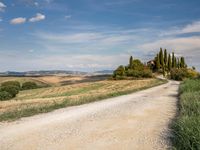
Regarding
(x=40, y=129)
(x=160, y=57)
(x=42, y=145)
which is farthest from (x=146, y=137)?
(x=160, y=57)

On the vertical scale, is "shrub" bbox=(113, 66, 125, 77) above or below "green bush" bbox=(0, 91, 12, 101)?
above

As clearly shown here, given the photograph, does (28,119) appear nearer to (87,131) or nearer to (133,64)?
(87,131)

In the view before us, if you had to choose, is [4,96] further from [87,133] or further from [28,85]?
[87,133]

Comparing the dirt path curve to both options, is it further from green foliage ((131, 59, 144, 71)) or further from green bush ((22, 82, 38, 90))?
green foliage ((131, 59, 144, 71))

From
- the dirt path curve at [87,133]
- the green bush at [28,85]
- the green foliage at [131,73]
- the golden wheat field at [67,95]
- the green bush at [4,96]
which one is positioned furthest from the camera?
the green foliage at [131,73]

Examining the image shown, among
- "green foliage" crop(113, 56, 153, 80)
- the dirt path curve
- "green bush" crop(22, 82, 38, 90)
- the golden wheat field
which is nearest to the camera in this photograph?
the dirt path curve

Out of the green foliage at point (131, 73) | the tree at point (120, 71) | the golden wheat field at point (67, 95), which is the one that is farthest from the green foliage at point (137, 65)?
the golden wheat field at point (67, 95)

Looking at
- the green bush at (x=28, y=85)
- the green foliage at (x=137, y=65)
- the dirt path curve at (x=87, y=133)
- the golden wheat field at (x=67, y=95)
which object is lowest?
the green bush at (x=28, y=85)

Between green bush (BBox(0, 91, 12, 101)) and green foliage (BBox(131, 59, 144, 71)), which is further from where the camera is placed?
green foliage (BBox(131, 59, 144, 71))

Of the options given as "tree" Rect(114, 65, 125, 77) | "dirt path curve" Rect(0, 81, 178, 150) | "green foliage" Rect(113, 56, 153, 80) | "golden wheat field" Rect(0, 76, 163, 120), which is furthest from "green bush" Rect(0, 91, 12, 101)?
"tree" Rect(114, 65, 125, 77)

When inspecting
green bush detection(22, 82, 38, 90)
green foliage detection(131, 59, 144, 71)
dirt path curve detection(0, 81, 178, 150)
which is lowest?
green bush detection(22, 82, 38, 90)

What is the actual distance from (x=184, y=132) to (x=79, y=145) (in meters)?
2.69

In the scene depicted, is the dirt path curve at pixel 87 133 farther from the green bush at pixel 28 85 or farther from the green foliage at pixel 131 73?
the green bush at pixel 28 85

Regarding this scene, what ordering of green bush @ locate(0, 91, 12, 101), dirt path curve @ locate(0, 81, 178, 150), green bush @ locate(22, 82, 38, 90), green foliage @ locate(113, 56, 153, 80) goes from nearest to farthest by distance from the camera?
dirt path curve @ locate(0, 81, 178, 150)
green bush @ locate(0, 91, 12, 101)
green bush @ locate(22, 82, 38, 90)
green foliage @ locate(113, 56, 153, 80)
